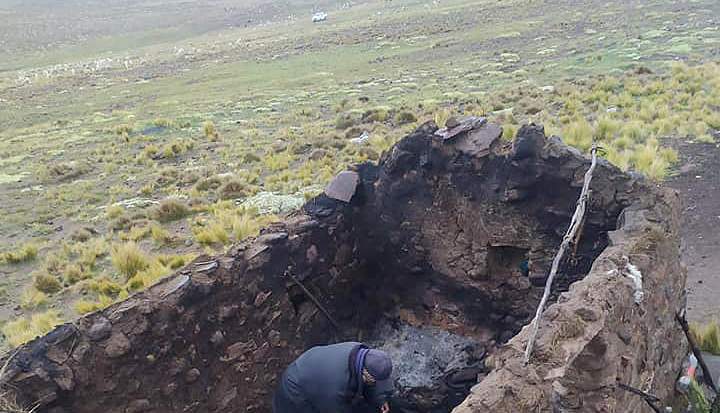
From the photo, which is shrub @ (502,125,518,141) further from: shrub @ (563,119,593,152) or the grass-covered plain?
shrub @ (563,119,593,152)

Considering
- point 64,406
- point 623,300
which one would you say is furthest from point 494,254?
point 64,406

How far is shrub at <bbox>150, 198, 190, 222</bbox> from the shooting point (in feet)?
47.5

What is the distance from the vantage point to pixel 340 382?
538 cm

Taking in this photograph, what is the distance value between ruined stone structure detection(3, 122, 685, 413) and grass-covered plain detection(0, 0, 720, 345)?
4303 millimetres

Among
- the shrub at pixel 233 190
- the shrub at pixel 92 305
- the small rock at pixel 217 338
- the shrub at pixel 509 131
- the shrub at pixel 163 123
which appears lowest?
the shrub at pixel 163 123

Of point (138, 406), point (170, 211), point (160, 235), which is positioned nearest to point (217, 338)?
point (138, 406)

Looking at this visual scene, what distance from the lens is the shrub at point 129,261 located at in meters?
11.5

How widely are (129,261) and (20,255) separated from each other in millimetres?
3036

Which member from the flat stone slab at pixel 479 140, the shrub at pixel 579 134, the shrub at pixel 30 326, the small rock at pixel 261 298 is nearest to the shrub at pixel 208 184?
the shrub at pixel 30 326

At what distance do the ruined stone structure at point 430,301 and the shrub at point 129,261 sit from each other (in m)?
5.13

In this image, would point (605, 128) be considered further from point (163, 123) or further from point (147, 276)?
point (163, 123)

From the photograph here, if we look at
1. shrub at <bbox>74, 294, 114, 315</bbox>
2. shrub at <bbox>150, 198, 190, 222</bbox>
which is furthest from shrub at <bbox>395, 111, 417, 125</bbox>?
shrub at <bbox>74, 294, 114, 315</bbox>

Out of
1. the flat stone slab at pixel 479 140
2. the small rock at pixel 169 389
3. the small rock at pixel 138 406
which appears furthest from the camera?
the flat stone slab at pixel 479 140

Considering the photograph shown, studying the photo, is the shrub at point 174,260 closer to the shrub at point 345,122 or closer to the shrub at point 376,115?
the shrub at point 345,122
